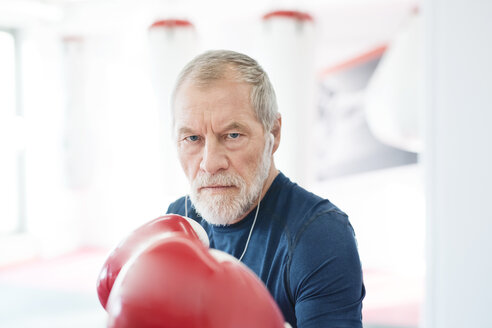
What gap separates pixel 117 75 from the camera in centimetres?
509

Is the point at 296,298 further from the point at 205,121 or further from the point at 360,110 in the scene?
the point at 360,110

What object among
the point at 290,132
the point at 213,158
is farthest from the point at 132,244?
the point at 290,132

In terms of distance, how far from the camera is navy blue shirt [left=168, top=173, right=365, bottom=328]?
935 mm

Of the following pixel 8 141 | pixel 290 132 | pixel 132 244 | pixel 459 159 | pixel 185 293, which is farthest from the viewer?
pixel 8 141

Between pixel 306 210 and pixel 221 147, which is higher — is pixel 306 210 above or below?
below

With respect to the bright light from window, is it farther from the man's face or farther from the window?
the man's face

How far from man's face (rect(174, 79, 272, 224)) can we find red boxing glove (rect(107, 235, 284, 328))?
1.25 feet


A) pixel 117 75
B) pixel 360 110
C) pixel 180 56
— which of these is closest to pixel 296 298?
pixel 180 56

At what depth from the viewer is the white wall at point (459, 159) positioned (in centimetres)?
225

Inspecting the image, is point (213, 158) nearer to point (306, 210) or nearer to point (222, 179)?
point (222, 179)

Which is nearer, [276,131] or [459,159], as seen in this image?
[276,131]

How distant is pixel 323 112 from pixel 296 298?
11.2ft

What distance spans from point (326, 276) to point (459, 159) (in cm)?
165

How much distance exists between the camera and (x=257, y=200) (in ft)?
3.76
